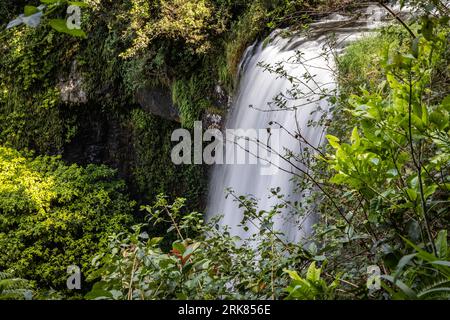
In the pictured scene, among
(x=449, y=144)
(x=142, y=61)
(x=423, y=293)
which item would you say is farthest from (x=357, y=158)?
(x=142, y=61)

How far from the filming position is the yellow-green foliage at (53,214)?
7156mm

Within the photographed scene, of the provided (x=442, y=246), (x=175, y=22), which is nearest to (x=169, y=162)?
(x=175, y=22)

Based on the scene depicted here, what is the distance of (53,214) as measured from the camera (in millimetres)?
7605

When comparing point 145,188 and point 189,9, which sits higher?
point 189,9

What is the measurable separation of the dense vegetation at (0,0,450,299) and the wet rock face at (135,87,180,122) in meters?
0.12

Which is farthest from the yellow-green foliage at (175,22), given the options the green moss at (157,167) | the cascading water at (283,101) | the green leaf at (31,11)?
the green leaf at (31,11)

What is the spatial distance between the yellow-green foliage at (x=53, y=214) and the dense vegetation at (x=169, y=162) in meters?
0.03

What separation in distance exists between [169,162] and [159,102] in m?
1.16

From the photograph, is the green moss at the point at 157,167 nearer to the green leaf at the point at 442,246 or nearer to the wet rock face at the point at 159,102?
the wet rock face at the point at 159,102

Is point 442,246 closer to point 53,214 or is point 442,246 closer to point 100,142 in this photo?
point 53,214

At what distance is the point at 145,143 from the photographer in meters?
8.98
